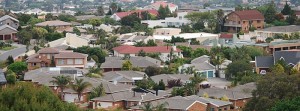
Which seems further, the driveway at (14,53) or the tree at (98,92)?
the driveway at (14,53)

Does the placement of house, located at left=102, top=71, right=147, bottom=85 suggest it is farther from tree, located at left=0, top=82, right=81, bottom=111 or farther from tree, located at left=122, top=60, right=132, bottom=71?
tree, located at left=0, top=82, right=81, bottom=111

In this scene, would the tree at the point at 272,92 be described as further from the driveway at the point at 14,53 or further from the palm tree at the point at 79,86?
the driveway at the point at 14,53

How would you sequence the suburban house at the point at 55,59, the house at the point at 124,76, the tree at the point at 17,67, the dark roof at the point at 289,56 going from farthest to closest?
the suburban house at the point at 55,59 < the dark roof at the point at 289,56 < the tree at the point at 17,67 < the house at the point at 124,76

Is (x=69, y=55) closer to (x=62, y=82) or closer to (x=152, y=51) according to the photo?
(x=152, y=51)

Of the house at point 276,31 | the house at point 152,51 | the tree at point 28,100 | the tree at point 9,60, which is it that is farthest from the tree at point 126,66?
the house at point 276,31

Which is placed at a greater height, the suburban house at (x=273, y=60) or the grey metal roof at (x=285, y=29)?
the grey metal roof at (x=285, y=29)

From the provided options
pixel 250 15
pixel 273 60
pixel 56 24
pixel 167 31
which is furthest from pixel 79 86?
pixel 250 15

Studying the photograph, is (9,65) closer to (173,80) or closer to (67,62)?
(67,62)

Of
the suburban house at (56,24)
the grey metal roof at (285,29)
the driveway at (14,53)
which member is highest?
the suburban house at (56,24)
